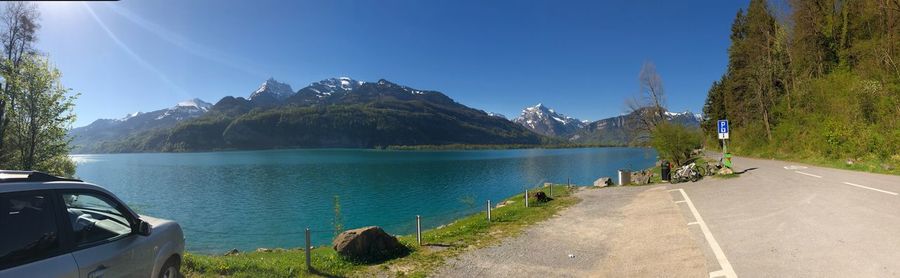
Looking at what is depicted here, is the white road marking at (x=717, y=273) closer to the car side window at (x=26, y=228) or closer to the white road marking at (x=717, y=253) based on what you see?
the white road marking at (x=717, y=253)

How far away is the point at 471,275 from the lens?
9008 mm

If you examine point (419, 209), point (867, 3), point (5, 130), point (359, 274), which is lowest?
point (419, 209)

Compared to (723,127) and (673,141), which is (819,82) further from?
(723,127)

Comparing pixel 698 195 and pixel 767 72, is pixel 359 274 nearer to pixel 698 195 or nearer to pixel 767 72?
pixel 698 195

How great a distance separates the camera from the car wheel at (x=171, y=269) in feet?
21.3

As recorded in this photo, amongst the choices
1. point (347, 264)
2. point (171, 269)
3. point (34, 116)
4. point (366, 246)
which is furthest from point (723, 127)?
point (34, 116)

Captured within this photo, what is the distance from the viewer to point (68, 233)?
15.4ft

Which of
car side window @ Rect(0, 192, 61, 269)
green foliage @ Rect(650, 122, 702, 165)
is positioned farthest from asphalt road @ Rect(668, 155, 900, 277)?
green foliage @ Rect(650, 122, 702, 165)

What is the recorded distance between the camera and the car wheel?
649 centimetres

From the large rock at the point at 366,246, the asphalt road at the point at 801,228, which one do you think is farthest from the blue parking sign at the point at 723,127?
the large rock at the point at 366,246

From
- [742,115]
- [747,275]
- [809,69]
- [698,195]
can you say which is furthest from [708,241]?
[742,115]

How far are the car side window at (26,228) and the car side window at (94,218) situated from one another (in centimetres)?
28

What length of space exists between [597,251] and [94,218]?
1010 centimetres

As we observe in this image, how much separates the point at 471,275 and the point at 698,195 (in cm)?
1458
